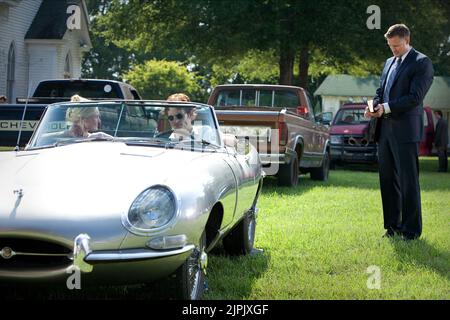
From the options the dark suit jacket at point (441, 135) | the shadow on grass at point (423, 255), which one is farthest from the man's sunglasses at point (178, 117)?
the dark suit jacket at point (441, 135)

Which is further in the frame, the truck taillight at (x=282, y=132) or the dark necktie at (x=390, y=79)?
the truck taillight at (x=282, y=132)

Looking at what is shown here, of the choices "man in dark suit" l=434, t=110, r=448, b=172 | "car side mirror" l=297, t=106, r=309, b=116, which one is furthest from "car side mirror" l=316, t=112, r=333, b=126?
"man in dark suit" l=434, t=110, r=448, b=172

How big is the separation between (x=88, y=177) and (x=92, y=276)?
2.24 ft

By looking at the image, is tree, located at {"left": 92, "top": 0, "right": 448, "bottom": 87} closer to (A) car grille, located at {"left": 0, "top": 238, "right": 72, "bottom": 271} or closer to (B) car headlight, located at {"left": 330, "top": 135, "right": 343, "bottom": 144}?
(B) car headlight, located at {"left": 330, "top": 135, "right": 343, "bottom": 144}

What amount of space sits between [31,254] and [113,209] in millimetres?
527

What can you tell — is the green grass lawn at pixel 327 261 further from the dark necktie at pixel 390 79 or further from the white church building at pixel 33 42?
the white church building at pixel 33 42

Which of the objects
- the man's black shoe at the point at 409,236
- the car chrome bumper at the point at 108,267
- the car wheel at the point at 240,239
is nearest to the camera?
the car chrome bumper at the point at 108,267

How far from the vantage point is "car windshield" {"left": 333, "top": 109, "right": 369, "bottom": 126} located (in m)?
22.5

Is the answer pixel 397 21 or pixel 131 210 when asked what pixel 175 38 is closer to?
pixel 397 21

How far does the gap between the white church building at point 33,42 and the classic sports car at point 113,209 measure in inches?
753

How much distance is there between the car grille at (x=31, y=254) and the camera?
12.8ft

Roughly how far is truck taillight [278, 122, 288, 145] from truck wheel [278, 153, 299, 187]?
30.2 inches

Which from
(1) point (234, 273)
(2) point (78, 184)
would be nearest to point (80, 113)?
(2) point (78, 184)
